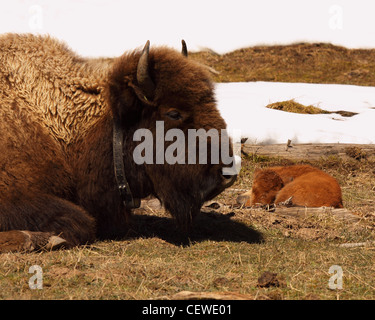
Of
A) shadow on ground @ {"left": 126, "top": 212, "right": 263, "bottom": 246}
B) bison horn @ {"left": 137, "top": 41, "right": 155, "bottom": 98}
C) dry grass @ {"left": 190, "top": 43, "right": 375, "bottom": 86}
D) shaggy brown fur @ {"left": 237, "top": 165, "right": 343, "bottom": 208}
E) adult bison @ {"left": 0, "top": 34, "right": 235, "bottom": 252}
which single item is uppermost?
dry grass @ {"left": 190, "top": 43, "right": 375, "bottom": 86}

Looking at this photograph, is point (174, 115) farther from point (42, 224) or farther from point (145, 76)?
point (42, 224)

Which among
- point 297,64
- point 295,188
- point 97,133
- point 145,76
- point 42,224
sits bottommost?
point 295,188

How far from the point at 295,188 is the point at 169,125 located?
10.2 feet

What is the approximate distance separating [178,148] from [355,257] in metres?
2.02

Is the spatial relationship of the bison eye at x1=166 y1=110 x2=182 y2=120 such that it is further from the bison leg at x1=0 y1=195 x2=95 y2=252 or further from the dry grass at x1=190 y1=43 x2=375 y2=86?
the dry grass at x1=190 y1=43 x2=375 y2=86

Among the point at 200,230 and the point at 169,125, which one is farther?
the point at 200,230

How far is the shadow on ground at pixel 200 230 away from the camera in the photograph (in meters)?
5.59

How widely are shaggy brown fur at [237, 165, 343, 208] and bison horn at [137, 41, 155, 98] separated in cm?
311

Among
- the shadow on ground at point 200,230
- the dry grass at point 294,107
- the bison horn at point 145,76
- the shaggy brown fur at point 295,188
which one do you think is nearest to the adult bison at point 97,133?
the bison horn at point 145,76

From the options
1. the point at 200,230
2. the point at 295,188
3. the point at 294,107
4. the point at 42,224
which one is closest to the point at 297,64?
the point at 294,107

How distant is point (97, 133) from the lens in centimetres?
525

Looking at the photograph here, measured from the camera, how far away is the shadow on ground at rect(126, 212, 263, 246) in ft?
18.3

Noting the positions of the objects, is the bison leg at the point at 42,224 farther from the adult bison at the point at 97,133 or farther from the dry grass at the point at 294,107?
the dry grass at the point at 294,107

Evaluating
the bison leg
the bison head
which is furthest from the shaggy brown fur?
the bison leg
